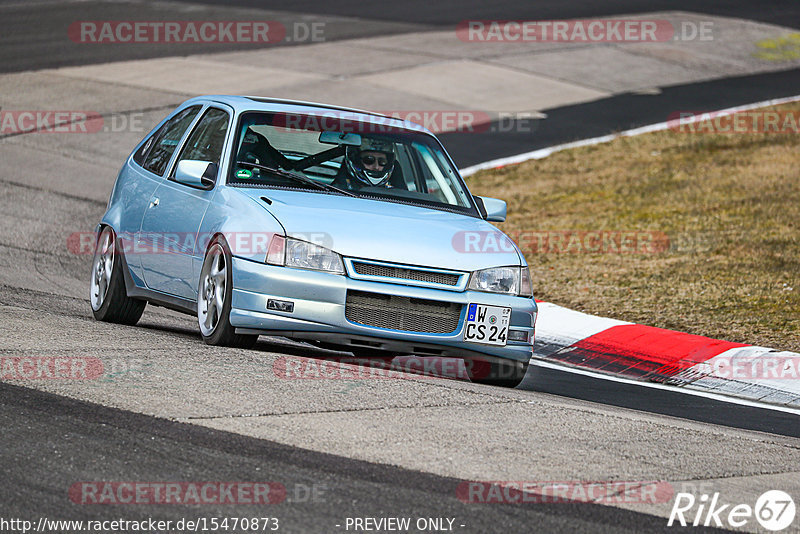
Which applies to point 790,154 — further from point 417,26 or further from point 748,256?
point 417,26

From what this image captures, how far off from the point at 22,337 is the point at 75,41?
67.9 ft

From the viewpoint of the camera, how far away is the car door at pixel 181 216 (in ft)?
26.2

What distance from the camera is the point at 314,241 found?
719 cm

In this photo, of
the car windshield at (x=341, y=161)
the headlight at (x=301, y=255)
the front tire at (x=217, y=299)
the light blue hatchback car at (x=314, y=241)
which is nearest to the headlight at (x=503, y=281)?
the light blue hatchback car at (x=314, y=241)

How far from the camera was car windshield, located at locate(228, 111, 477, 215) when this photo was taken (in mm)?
8086

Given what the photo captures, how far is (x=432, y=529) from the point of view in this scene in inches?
185

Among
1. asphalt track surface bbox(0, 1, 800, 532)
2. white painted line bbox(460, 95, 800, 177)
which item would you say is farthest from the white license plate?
white painted line bbox(460, 95, 800, 177)

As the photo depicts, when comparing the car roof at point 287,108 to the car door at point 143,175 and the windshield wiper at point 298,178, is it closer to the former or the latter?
the car door at point 143,175

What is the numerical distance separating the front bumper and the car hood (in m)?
0.17

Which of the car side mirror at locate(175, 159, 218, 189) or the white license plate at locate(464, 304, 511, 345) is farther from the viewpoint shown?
the car side mirror at locate(175, 159, 218, 189)

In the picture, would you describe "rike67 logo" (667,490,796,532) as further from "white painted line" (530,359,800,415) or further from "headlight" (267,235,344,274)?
"white painted line" (530,359,800,415)

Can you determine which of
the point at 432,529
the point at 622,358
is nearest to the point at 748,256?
the point at 622,358

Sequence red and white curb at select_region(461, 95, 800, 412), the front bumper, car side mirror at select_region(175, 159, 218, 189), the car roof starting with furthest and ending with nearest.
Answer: red and white curb at select_region(461, 95, 800, 412) → the car roof → car side mirror at select_region(175, 159, 218, 189) → the front bumper

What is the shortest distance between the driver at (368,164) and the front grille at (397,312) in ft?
4.13
